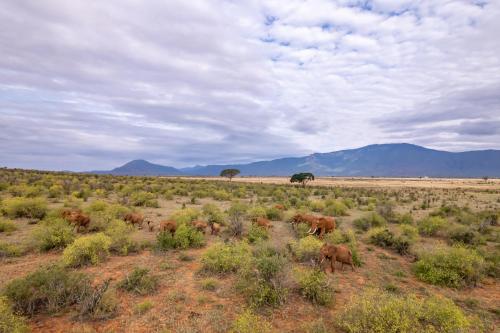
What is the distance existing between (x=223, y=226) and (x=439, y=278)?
9.99m

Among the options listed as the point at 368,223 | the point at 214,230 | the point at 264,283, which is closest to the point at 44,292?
the point at 264,283

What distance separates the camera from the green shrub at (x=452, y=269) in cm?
897

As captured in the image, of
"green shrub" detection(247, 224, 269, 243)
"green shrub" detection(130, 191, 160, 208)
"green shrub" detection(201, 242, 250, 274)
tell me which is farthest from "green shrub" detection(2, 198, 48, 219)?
"green shrub" detection(247, 224, 269, 243)

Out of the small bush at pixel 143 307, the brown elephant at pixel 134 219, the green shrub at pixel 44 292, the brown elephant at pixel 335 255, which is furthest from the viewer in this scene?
the brown elephant at pixel 134 219

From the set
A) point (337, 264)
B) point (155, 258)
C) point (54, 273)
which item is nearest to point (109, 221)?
point (155, 258)

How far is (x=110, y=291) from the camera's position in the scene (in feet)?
23.7

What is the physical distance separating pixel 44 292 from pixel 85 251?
109 inches

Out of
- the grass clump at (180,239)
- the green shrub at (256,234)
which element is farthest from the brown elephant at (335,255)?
the grass clump at (180,239)

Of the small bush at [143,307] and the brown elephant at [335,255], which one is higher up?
the brown elephant at [335,255]

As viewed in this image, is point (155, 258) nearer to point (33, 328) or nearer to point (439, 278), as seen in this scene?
point (33, 328)

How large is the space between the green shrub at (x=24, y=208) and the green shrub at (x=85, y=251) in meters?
8.28

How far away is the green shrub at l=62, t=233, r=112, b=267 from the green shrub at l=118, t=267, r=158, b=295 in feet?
7.13

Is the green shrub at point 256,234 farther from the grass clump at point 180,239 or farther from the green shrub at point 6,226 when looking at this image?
the green shrub at point 6,226

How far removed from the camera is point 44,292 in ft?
21.8
